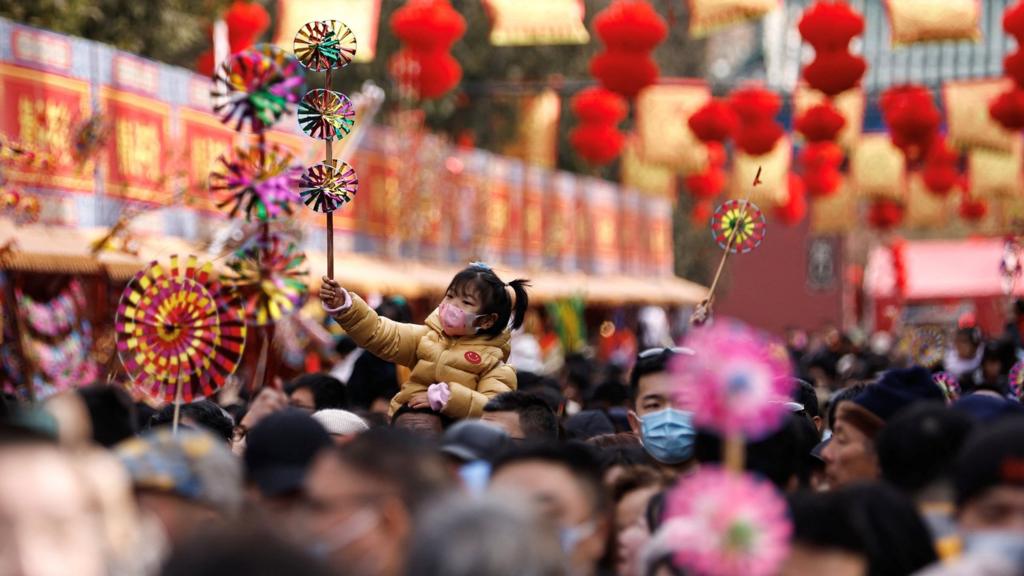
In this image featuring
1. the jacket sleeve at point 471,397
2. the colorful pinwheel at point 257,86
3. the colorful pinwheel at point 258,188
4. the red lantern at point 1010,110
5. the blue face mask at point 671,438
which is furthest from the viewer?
the red lantern at point 1010,110

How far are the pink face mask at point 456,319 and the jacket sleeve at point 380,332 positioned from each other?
0.48ft

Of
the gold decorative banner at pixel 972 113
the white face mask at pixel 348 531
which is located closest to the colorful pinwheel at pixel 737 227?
the white face mask at pixel 348 531

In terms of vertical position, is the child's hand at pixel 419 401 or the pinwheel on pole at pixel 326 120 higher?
the pinwheel on pole at pixel 326 120

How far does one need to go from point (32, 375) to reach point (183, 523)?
924 centimetres

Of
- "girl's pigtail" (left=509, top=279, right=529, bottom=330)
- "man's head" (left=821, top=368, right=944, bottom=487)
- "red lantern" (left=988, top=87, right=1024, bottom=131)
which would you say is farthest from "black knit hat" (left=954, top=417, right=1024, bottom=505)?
"red lantern" (left=988, top=87, right=1024, bottom=131)

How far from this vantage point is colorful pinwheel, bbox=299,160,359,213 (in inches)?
292

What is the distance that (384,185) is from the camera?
78.5 feet

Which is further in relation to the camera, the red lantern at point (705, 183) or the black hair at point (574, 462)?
the red lantern at point (705, 183)

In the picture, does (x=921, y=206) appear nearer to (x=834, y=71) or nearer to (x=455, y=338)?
(x=834, y=71)

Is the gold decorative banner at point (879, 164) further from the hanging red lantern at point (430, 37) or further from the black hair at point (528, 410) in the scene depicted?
the black hair at point (528, 410)

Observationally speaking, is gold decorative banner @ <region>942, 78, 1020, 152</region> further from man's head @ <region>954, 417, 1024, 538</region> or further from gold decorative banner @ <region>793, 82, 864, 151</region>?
man's head @ <region>954, 417, 1024, 538</region>

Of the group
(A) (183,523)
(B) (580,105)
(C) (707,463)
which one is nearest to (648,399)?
(C) (707,463)

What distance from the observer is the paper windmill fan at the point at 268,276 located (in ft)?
28.3

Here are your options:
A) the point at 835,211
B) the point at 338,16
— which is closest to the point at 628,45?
the point at 338,16
